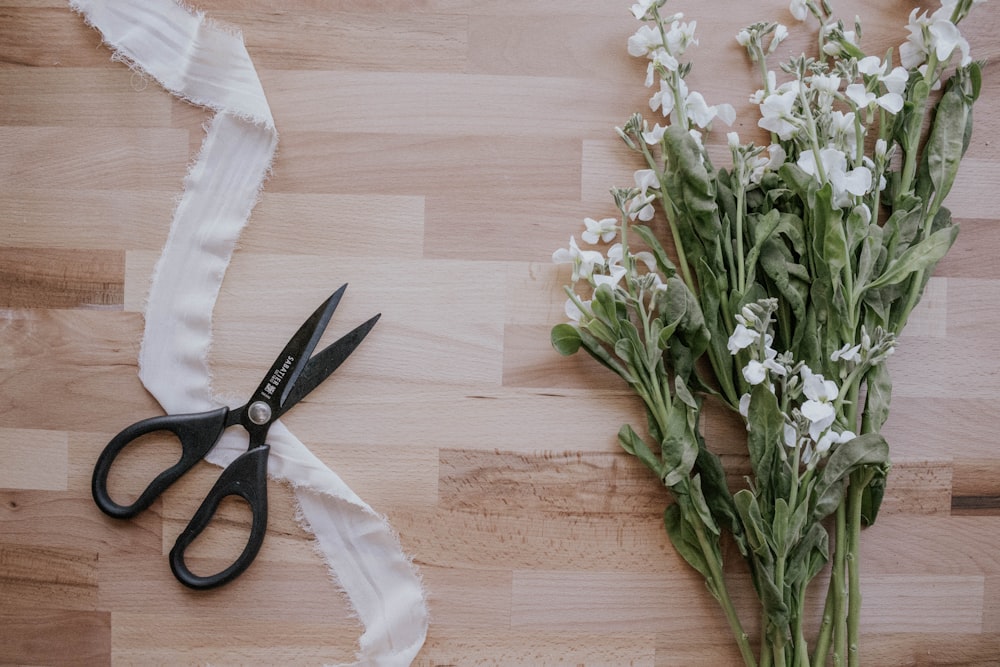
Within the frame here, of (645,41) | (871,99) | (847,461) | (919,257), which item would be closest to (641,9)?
(645,41)

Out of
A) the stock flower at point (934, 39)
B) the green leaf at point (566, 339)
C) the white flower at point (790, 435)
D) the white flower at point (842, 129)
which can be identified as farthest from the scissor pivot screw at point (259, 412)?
the stock flower at point (934, 39)

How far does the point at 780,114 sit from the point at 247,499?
0.64 metres

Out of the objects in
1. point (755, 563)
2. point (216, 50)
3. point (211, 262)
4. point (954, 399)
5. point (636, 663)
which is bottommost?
point (636, 663)

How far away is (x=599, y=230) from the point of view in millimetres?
752

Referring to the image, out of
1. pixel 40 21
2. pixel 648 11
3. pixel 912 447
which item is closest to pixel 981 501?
pixel 912 447

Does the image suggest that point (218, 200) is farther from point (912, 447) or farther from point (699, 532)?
point (912, 447)

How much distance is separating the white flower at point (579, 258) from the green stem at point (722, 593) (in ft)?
0.87

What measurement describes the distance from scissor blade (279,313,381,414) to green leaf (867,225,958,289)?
500 millimetres

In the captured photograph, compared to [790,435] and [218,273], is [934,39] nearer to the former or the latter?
[790,435]

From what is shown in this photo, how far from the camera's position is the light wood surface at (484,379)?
0.78 meters

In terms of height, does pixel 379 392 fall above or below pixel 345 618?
above

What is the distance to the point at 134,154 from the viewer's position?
79 cm

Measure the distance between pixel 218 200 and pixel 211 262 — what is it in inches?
2.6

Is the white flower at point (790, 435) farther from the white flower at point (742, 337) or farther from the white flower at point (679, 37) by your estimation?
the white flower at point (679, 37)
